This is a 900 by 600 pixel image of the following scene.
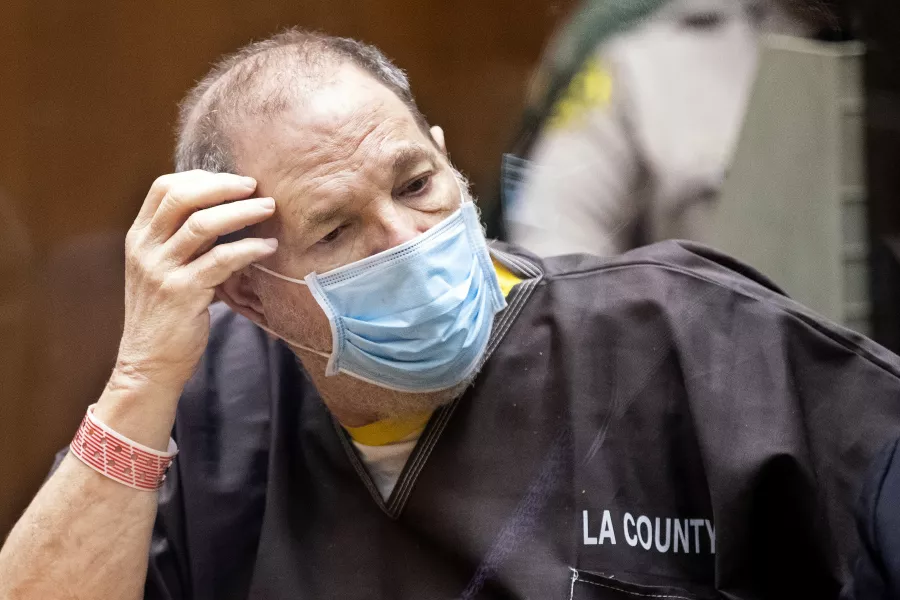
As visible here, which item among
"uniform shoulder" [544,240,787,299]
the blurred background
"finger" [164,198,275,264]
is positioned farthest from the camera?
the blurred background

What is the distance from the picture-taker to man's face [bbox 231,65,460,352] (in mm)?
1117

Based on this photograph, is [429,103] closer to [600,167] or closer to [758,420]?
[600,167]

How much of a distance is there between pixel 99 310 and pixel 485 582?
0.77 m

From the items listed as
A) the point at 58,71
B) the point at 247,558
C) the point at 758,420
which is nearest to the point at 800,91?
the point at 758,420

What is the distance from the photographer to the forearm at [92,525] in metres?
1.16

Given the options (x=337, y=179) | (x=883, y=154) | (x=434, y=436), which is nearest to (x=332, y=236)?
(x=337, y=179)

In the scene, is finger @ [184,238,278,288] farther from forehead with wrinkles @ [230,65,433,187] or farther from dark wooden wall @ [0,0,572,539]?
dark wooden wall @ [0,0,572,539]

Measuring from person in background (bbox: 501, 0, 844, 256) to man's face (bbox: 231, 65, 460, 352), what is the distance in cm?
29

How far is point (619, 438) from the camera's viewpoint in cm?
118

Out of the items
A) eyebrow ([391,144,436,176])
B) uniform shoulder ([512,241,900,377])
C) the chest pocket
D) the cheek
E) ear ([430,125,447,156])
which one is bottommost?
the chest pocket

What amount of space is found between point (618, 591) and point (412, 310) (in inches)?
15.9

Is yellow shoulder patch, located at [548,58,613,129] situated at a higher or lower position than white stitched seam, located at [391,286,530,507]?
higher

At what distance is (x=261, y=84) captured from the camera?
3.81 ft

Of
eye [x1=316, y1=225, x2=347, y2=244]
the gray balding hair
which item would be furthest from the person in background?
eye [x1=316, y1=225, x2=347, y2=244]
